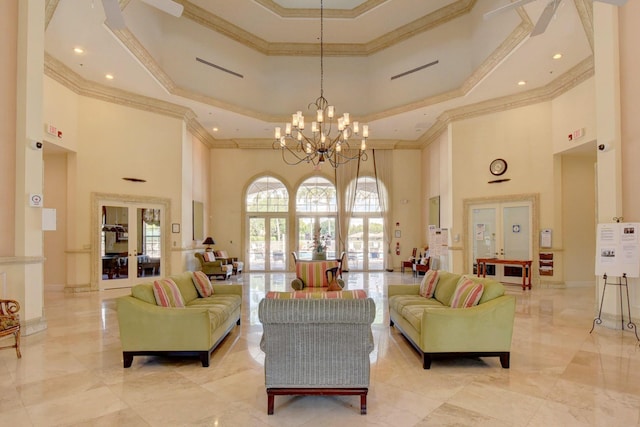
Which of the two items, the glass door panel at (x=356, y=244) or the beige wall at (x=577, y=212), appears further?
the glass door panel at (x=356, y=244)

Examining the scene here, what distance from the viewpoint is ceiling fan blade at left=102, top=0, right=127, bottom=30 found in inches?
148

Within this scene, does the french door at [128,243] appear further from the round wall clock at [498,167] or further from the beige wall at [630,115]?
the beige wall at [630,115]

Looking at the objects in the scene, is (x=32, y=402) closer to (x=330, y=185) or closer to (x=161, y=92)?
(x=161, y=92)

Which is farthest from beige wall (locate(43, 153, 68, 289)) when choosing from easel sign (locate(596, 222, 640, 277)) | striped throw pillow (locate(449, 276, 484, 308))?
easel sign (locate(596, 222, 640, 277))

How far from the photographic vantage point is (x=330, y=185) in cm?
1295

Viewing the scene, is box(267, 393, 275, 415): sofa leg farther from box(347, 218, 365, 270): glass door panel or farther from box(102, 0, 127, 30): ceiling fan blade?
box(347, 218, 365, 270): glass door panel

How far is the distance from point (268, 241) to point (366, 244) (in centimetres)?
350

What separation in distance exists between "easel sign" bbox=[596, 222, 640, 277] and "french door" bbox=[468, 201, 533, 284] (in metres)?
3.92

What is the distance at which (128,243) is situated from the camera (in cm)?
883

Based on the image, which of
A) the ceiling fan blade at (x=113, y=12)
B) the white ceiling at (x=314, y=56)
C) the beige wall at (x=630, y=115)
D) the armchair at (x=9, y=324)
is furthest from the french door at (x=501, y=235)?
the armchair at (x=9, y=324)

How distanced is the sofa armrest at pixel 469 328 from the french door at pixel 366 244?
906 cm

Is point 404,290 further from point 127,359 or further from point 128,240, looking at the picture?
point 128,240

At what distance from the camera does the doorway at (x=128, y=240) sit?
8305 mm

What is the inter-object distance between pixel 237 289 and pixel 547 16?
548 centimetres
